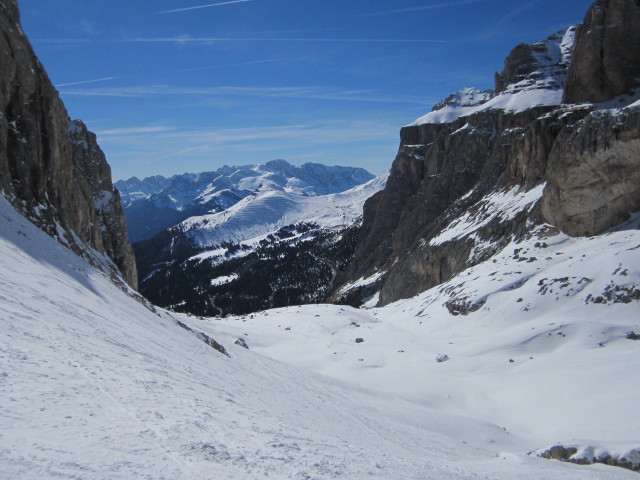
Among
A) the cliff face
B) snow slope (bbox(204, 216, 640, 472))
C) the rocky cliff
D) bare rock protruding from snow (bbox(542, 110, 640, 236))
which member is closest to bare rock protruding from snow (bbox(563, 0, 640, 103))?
the rocky cliff

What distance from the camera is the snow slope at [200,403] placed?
752 centimetres

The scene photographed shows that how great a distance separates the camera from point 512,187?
61000 millimetres

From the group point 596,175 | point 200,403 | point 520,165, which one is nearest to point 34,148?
point 200,403

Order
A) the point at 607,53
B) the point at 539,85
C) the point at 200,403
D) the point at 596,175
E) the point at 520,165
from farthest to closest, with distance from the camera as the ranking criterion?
the point at 539,85
the point at 607,53
the point at 520,165
the point at 596,175
the point at 200,403

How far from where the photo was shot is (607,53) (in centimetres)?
6044

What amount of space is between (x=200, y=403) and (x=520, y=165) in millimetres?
58401

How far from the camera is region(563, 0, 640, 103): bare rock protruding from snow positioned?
195 ft

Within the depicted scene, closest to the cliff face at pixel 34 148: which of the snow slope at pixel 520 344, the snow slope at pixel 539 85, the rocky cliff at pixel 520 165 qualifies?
the snow slope at pixel 520 344

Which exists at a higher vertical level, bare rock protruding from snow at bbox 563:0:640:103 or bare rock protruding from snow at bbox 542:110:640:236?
bare rock protruding from snow at bbox 563:0:640:103

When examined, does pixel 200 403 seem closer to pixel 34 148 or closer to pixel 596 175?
pixel 34 148

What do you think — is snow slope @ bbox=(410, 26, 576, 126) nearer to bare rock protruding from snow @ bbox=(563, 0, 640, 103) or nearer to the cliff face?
bare rock protruding from snow @ bbox=(563, 0, 640, 103)

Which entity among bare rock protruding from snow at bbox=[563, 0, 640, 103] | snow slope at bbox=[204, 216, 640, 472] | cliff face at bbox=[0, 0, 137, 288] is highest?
bare rock protruding from snow at bbox=[563, 0, 640, 103]

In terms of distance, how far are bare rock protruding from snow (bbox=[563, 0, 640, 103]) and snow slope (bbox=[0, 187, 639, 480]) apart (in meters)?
44.3

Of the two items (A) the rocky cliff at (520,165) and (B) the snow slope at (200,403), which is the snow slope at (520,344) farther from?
(A) the rocky cliff at (520,165)
